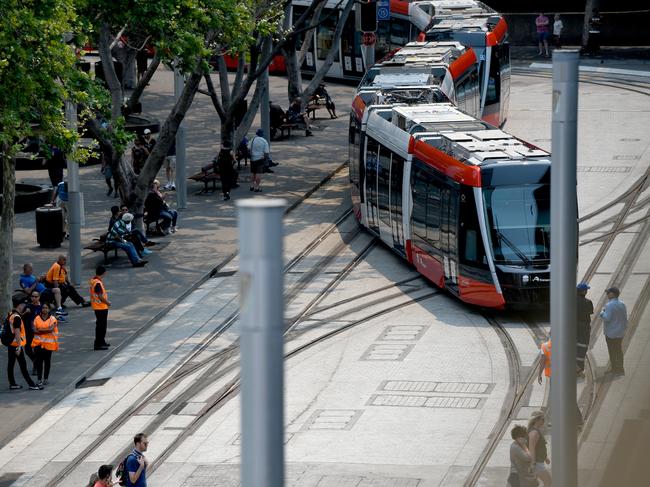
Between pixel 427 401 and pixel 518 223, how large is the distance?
419cm

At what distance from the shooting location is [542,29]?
54188mm

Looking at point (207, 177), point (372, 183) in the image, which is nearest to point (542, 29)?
point (207, 177)

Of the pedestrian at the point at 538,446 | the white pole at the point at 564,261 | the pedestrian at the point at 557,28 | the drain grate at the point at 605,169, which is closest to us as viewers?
the white pole at the point at 564,261

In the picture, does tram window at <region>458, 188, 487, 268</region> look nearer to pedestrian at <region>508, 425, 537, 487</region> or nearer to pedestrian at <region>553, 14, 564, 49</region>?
pedestrian at <region>508, 425, 537, 487</region>

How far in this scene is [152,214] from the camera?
2952 cm

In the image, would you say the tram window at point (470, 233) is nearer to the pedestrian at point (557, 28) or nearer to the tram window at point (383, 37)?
the tram window at point (383, 37)

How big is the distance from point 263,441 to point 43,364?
15562mm

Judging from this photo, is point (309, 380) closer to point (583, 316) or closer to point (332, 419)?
point (332, 419)

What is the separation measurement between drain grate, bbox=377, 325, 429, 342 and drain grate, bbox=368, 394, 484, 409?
2.73 meters

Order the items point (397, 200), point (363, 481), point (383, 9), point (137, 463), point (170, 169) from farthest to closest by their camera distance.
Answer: point (383, 9) < point (170, 169) < point (397, 200) < point (363, 481) < point (137, 463)

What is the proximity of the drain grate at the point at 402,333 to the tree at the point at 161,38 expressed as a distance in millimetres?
6211

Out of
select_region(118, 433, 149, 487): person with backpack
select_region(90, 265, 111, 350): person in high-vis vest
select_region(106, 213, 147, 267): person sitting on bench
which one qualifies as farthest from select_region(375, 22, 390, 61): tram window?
select_region(118, 433, 149, 487): person with backpack

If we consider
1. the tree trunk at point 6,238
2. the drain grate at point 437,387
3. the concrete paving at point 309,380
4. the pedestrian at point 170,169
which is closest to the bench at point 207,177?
the pedestrian at point 170,169

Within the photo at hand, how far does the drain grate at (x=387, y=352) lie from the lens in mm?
21438
